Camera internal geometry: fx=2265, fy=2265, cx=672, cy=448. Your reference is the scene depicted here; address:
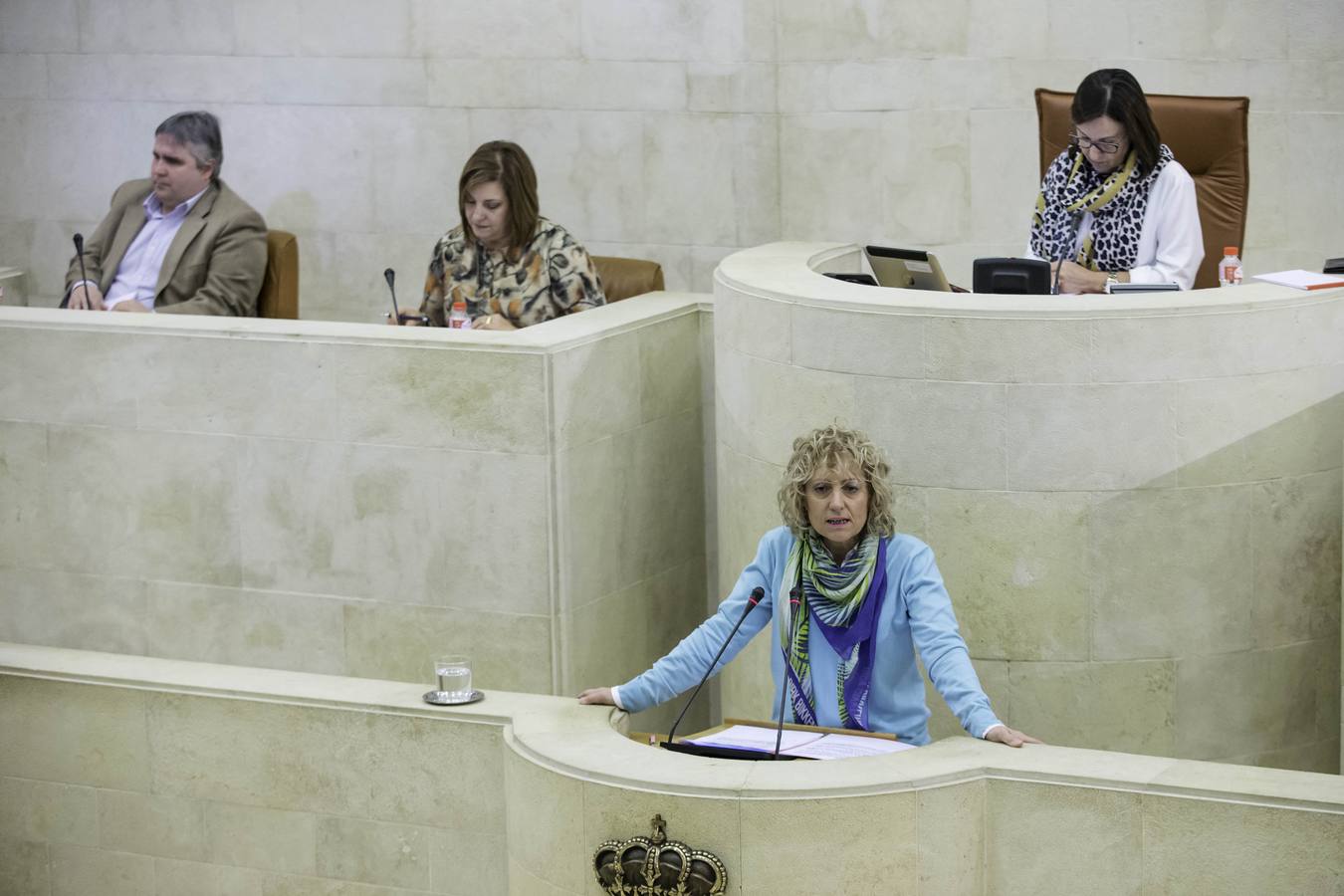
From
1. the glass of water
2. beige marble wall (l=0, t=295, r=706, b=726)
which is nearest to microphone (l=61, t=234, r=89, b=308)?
beige marble wall (l=0, t=295, r=706, b=726)

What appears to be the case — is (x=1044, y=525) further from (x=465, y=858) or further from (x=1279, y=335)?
(x=465, y=858)

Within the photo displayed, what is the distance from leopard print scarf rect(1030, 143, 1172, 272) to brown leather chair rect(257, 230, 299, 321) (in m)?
2.60

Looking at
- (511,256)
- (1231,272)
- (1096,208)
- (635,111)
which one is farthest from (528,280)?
(635,111)

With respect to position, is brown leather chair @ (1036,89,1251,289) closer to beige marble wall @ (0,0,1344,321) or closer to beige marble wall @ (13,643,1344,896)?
beige marble wall @ (0,0,1344,321)

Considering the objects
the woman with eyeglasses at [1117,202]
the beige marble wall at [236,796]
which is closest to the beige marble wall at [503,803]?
the beige marble wall at [236,796]

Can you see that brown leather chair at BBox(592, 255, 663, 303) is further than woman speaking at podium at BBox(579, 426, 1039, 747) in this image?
Yes

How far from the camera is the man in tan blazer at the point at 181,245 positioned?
774 cm

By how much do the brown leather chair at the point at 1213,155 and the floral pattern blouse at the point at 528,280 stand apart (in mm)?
1571

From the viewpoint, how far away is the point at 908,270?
257 inches

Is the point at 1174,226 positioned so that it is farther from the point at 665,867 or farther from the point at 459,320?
the point at 665,867

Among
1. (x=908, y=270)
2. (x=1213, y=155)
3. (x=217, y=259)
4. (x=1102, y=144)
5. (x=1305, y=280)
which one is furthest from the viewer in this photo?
(x=217, y=259)

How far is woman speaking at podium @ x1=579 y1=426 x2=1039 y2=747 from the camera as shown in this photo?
204 inches

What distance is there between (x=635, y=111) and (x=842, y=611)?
4677mm

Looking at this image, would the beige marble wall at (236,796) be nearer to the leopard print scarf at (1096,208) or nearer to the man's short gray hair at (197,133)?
the man's short gray hair at (197,133)
